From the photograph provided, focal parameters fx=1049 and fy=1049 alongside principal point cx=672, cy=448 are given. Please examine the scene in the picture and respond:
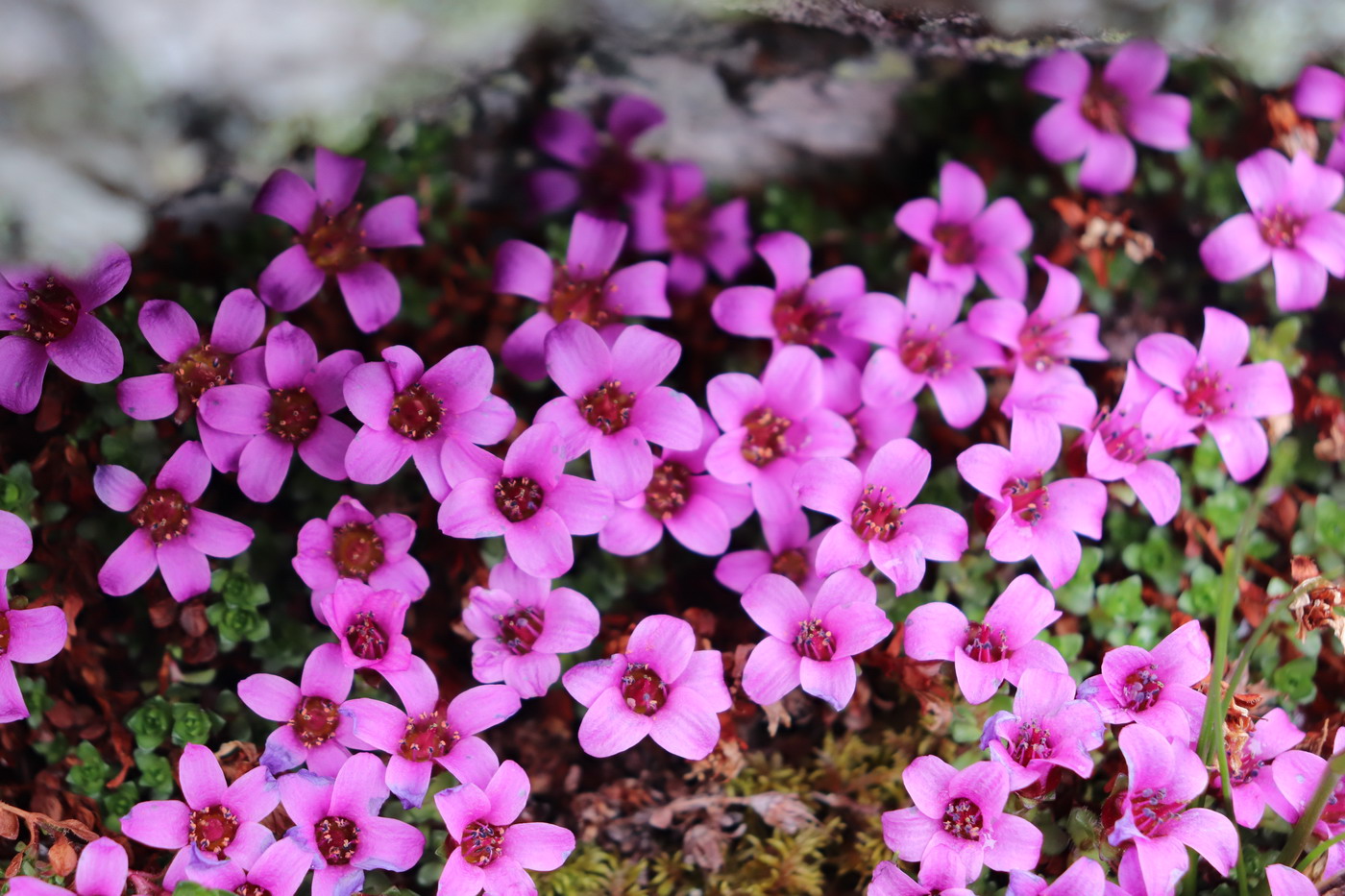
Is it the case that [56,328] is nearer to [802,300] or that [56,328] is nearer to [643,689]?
[643,689]

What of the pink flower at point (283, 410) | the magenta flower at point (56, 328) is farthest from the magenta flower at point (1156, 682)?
the magenta flower at point (56, 328)

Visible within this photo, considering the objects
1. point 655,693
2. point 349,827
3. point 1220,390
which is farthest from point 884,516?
point 349,827

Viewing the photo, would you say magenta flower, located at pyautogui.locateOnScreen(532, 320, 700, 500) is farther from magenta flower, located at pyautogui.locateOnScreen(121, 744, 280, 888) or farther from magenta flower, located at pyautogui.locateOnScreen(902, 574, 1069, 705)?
magenta flower, located at pyautogui.locateOnScreen(121, 744, 280, 888)

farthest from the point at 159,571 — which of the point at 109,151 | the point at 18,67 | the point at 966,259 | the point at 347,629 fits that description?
the point at 966,259

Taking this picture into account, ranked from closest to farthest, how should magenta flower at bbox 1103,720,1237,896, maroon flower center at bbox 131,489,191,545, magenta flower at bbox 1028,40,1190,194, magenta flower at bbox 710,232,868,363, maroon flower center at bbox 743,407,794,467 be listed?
magenta flower at bbox 1103,720,1237,896
maroon flower center at bbox 131,489,191,545
maroon flower center at bbox 743,407,794,467
magenta flower at bbox 710,232,868,363
magenta flower at bbox 1028,40,1190,194

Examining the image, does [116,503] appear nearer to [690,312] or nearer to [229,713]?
[229,713]

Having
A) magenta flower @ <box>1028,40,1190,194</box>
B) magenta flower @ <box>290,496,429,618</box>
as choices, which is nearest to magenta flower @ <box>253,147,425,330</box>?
magenta flower @ <box>290,496,429,618</box>
